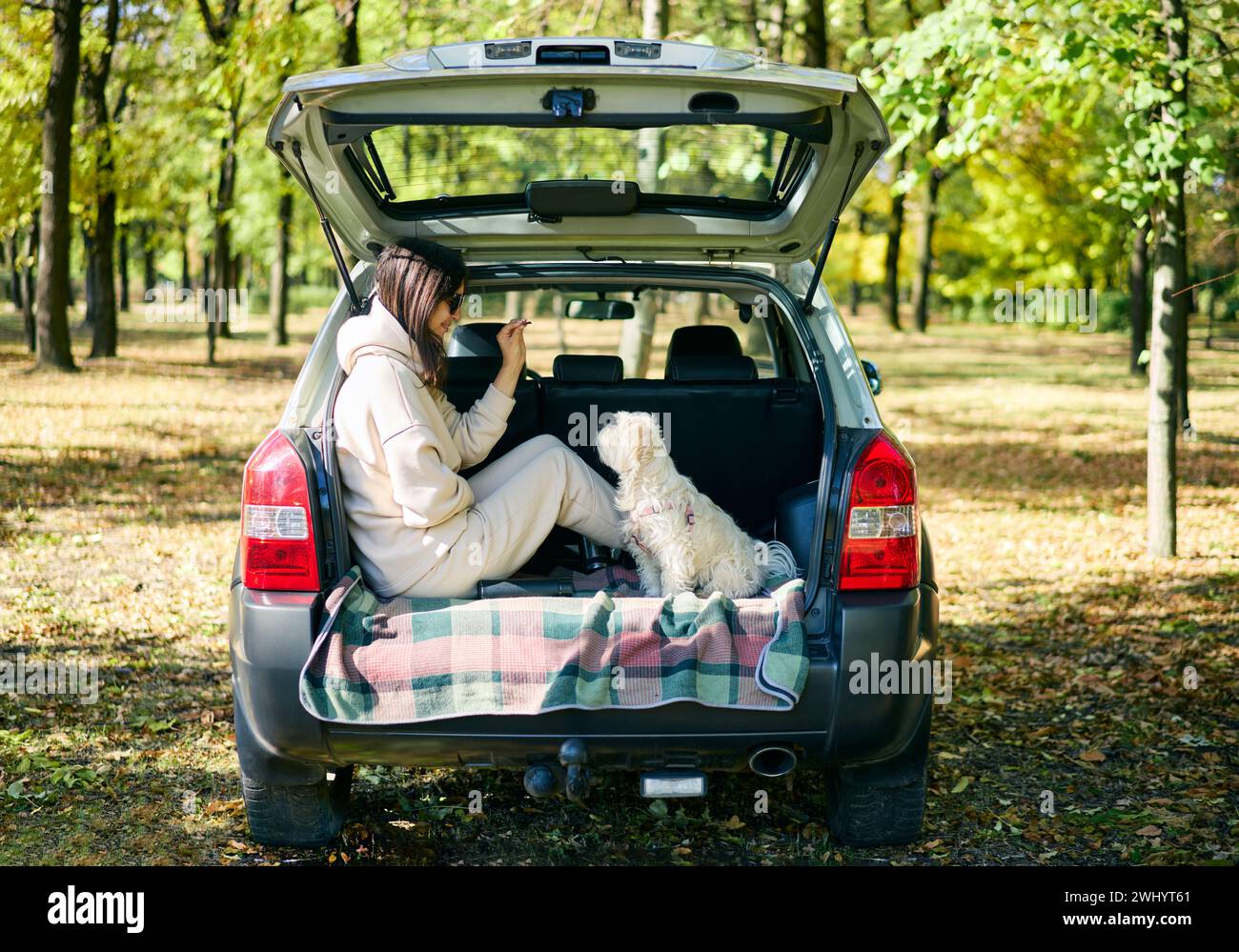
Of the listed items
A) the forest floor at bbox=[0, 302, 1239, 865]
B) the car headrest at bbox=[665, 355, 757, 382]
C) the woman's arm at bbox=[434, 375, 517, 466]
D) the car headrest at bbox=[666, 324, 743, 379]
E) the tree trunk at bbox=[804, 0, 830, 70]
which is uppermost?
the tree trunk at bbox=[804, 0, 830, 70]

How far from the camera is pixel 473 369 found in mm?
4754

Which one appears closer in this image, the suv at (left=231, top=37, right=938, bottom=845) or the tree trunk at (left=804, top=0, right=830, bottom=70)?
the suv at (left=231, top=37, right=938, bottom=845)

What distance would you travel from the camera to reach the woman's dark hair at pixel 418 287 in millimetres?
3721

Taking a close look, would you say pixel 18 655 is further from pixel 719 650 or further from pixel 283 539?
pixel 719 650

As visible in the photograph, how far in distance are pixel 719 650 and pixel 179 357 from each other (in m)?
22.6

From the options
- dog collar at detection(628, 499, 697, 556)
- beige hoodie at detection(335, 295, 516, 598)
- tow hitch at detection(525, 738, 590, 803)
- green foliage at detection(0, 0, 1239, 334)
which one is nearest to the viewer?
tow hitch at detection(525, 738, 590, 803)

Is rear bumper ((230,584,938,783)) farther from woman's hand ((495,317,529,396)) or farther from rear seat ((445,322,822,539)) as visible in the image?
rear seat ((445,322,822,539))

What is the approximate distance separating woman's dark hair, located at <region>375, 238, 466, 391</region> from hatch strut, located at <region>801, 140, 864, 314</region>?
48.8 inches

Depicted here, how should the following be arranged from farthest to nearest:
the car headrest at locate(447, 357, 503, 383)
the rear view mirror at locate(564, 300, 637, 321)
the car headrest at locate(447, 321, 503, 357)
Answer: the rear view mirror at locate(564, 300, 637, 321) < the car headrest at locate(447, 321, 503, 357) < the car headrest at locate(447, 357, 503, 383)

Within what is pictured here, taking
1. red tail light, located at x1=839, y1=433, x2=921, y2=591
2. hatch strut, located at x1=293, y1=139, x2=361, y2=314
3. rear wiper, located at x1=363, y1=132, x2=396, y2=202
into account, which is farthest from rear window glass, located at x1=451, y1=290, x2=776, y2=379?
red tail light, located at x1=839, y1=433, x2=921, y2=591

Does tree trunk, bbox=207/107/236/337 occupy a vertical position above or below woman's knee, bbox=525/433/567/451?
above

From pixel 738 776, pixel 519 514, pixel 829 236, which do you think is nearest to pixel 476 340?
pixel 519 514

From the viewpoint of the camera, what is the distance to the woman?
11.5 feet

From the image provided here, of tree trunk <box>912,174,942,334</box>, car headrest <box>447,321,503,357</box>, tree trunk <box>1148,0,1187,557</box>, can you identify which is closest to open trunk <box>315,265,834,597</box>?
car headrest <box>447,321,503,357</box>
